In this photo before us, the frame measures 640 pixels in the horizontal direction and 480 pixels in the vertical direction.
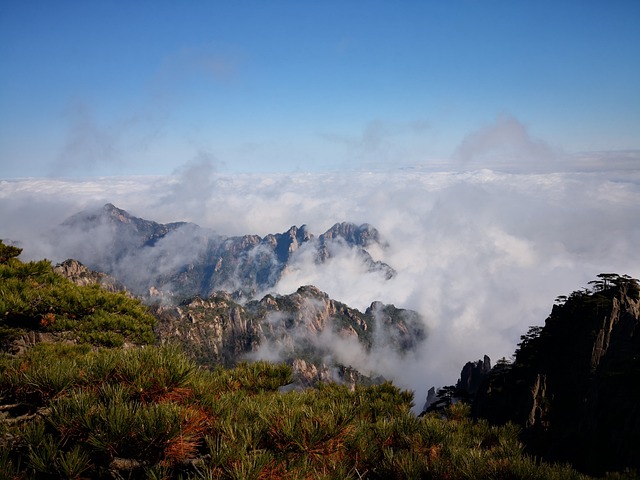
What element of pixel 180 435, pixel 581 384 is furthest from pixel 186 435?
Result: pixel 581 384

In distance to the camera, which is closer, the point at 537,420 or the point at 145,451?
the point at 145,451

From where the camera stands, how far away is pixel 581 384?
56938 millimetres

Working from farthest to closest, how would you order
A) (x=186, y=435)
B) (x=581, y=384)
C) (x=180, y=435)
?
(x=581, y=384)
(x=186, y=435)
(x=180, y=435)

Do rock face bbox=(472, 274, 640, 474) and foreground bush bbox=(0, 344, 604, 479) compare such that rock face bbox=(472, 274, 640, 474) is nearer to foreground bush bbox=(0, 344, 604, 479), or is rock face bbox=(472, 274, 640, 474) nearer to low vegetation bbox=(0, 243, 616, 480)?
low vegetation bbox=(0, 243, 616, 480)

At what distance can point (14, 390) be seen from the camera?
507 centimetres

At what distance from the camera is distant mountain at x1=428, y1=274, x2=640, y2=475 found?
41719mm

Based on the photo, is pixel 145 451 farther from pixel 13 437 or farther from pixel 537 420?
pixel 537 420

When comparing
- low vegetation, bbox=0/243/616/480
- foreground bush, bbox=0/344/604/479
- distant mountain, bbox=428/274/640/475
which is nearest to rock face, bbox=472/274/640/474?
distant mountain, bbox=428/274/640/475

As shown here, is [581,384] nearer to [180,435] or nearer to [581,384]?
[581,384]

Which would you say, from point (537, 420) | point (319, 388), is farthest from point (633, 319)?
point (319, 388)

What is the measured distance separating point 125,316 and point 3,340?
9.83 feet

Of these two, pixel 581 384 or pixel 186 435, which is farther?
pixel 581 384

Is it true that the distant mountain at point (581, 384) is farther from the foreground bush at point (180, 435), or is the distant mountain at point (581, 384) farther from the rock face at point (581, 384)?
the foreground bush at point (180, 435)

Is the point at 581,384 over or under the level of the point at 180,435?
under
